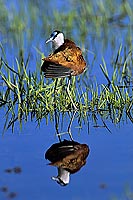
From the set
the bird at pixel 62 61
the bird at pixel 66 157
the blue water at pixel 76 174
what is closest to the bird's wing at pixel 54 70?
the bird at pixel 62 61

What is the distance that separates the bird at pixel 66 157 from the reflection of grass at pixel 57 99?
0.58m

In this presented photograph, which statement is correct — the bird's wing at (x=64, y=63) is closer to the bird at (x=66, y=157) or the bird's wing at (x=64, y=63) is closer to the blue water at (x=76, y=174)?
the blue water at (x=76, y=174)

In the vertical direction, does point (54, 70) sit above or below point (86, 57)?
below

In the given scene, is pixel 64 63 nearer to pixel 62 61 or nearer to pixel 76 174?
pixel 62 61

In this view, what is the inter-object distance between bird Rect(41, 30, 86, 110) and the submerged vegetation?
273 mm

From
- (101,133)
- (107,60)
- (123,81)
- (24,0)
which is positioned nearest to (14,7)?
(24,0)

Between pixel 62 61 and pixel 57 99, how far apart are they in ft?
1.95

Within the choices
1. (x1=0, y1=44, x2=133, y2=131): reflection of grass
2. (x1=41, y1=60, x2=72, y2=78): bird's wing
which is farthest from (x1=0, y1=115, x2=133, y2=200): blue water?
(x1=41, y1=60, x2=72, y2=78): bird's wing

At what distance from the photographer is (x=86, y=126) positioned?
5.92 m

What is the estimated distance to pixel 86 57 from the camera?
7938 millimetres

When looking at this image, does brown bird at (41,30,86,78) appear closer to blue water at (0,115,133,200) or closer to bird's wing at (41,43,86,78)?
bird's wing at (41,43,86,78)

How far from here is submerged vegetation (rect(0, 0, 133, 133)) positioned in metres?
6.29

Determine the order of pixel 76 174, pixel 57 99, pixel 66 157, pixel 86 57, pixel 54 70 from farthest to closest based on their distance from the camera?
pixel 86 57
pixel 57 99
pixel 54 70
pixel 66 157
pixel 76 174

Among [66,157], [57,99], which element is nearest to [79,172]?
[66,157]
